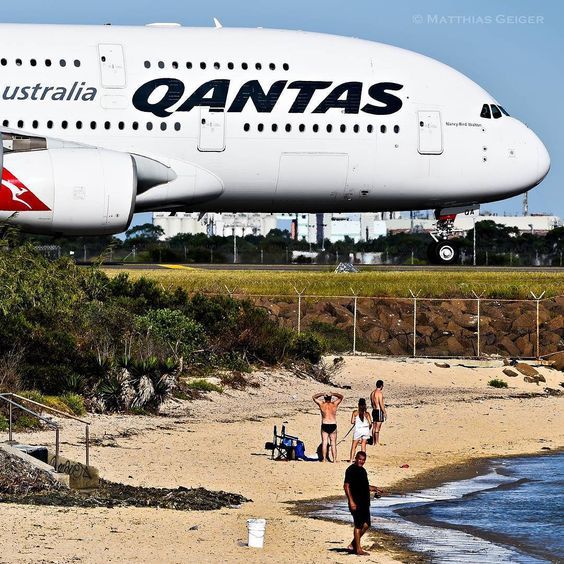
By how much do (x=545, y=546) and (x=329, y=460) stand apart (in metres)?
6.57

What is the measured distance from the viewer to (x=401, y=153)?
45312 millimetres

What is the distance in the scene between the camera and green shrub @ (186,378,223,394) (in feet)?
111

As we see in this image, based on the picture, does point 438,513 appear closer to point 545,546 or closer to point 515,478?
point 545,546

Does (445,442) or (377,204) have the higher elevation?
(377,204)

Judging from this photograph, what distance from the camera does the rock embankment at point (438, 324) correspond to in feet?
150

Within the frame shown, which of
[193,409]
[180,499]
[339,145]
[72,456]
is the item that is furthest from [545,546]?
[339,145]

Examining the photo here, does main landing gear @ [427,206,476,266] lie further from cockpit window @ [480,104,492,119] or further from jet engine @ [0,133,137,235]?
jet engine @ [0,133,137,235]

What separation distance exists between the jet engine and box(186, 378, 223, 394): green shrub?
7980 mm

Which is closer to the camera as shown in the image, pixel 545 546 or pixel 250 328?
pixel 545 546

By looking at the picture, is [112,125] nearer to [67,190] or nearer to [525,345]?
[67,190]

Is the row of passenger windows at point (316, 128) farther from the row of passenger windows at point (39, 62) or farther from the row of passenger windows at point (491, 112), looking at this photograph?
the row of passenger windows at point (39, 62)

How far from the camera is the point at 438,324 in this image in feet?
155

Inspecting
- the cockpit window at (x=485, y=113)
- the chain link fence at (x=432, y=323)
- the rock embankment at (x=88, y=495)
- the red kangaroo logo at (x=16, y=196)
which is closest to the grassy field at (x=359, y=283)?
the chain link fence at (x=432, y=323)

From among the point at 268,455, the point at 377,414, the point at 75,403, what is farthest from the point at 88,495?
the point at 377,414
